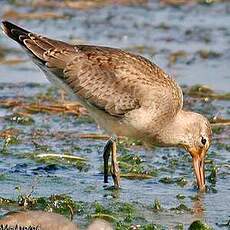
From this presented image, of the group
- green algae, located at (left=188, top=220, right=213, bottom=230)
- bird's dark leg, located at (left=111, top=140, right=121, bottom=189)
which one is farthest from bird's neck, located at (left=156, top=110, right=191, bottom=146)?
green algae, located at (left=188, top=220, right=213, bottom=230)

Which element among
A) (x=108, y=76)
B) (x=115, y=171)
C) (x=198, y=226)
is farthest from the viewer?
(x=108, y=76)

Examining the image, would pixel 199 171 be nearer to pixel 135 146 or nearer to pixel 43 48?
pixel 135 146

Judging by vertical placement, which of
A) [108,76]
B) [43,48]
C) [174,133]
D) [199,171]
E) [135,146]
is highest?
[43,48]

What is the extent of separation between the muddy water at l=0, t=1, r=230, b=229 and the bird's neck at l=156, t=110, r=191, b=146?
0.33 metres

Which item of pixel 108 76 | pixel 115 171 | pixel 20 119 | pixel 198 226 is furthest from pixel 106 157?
pixel 198 226

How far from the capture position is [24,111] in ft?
38.8

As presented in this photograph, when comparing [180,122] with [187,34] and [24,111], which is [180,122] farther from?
[187,34]

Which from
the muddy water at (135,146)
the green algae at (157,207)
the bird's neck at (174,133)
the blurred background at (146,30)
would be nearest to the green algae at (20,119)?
the muddy water at (135,146)

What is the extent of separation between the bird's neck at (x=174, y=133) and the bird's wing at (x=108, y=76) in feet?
0.34

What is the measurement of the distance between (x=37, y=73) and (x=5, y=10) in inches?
135

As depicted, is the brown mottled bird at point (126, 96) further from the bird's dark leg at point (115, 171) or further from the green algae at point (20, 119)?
the green algae at point (20, 119)

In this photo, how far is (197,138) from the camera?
382 inches

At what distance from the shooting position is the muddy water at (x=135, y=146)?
8898 mm

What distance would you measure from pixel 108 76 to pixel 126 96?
269 millimetres
